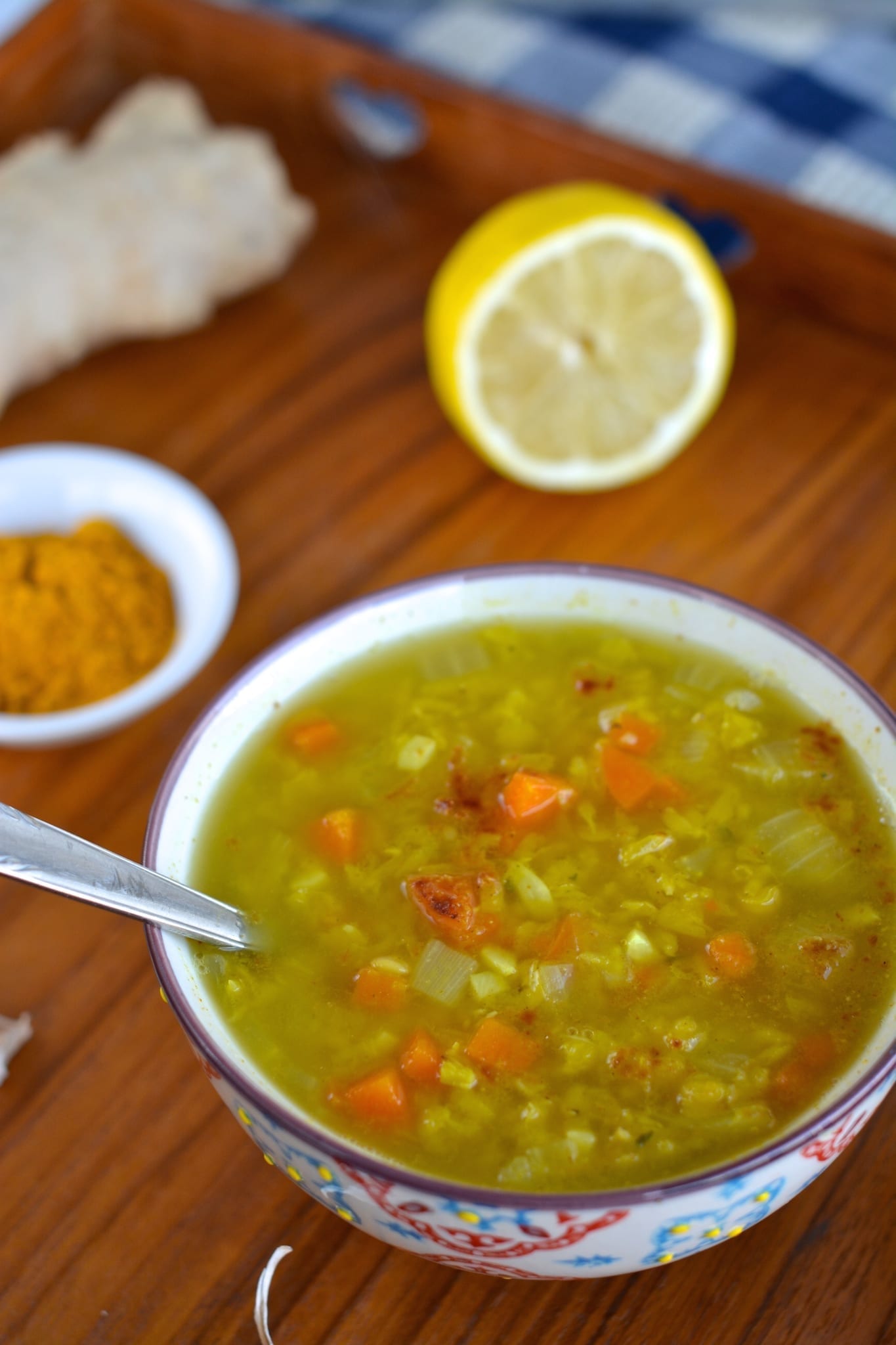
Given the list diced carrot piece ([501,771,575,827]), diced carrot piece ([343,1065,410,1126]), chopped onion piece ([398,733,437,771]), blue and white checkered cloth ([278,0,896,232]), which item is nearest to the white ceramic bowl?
chopped onion piece ([398,733,437,771])

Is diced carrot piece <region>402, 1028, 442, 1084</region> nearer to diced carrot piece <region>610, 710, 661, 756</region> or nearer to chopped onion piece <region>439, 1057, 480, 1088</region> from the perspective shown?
chopped onion piece <region>439, 1057, 480, 1088</region>

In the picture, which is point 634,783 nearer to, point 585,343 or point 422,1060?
point 422,1060

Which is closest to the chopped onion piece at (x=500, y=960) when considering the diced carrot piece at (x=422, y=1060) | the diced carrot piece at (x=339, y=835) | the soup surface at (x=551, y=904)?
the soup surface at (x=551, y=904)

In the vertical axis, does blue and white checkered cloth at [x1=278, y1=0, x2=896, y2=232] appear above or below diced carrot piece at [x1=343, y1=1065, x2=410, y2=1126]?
below

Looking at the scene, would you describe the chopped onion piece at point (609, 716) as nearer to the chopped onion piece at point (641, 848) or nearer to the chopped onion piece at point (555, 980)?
the chopped onion piece at point (641, 848)

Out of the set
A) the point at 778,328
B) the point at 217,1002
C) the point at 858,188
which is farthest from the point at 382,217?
the point at 217,1002

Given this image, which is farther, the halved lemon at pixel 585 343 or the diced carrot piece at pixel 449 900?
the halved lemon at pixel 585 343
